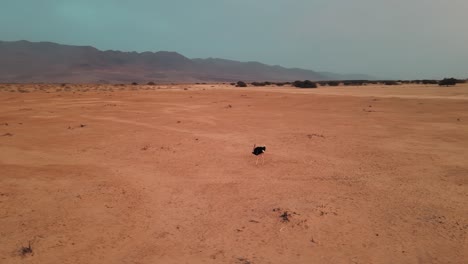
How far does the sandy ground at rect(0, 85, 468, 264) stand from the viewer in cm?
438

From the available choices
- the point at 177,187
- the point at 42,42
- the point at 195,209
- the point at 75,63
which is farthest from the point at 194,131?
the point at 42,42

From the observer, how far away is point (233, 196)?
6031 mm

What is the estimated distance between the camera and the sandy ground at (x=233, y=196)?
14.4 feet

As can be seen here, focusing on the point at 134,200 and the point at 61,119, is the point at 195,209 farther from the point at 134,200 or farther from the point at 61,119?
the point at 61,119

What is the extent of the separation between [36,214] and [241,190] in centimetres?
304

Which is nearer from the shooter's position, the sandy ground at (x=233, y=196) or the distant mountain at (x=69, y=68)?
the sandy ground at (x=233, y=196)

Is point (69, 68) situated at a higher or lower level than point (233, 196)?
higher

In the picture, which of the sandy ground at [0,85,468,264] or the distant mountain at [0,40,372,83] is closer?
the sandy ground at [0,85,468,264]

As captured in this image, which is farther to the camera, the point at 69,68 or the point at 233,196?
the point at 69,68

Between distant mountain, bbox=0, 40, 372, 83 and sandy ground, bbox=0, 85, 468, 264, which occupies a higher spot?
distant mountain, bbox=0, 40, 372, 83

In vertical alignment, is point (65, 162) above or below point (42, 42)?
below

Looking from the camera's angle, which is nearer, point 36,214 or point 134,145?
point 36,214

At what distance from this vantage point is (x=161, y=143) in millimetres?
10039

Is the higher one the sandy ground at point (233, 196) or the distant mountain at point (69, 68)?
the distant mountain at point (69, 68)
